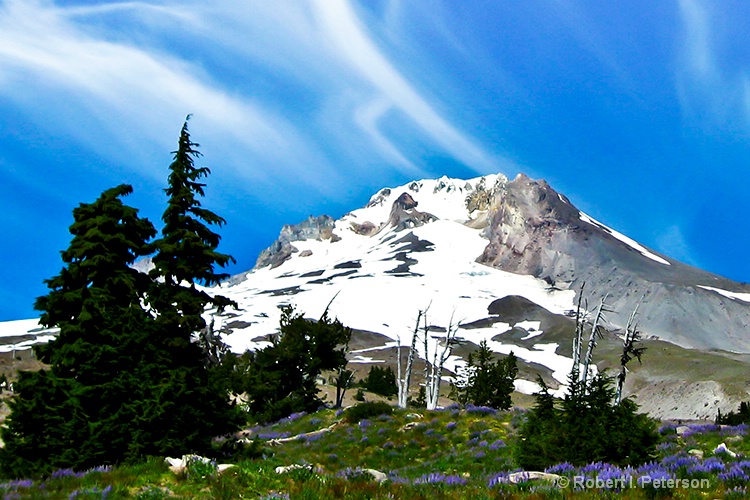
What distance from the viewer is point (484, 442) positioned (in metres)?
21.1

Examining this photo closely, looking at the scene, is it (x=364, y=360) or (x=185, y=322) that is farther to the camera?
(x=364, y=360)

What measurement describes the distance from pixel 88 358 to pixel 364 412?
1608 cm

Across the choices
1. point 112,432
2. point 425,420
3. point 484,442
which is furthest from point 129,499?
point 425,420

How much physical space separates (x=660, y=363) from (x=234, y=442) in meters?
113

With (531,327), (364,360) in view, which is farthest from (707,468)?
(531,327)

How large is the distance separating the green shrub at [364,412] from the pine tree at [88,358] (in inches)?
541

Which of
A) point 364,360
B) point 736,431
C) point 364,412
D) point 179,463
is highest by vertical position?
point 364,360

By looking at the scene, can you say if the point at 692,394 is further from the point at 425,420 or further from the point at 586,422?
the point at 586,422

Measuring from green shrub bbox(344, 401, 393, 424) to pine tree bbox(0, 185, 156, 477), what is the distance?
45.1ft

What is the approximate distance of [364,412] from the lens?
29.5 metres

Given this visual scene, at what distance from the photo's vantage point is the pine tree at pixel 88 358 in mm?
14797

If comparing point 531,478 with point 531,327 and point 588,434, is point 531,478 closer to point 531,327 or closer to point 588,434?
point 588,434

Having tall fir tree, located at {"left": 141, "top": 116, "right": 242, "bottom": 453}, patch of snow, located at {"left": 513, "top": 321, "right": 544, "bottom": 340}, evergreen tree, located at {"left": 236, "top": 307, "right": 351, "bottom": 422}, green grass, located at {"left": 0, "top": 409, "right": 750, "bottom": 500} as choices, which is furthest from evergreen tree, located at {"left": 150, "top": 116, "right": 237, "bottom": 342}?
patch of snow, located at {"left": 513, "top": 321, "right": 544, "bottom": 340}

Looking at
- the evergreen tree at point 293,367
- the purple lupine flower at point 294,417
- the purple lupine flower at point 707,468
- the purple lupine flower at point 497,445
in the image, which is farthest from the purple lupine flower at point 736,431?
the evergreen tree at point 293,367
